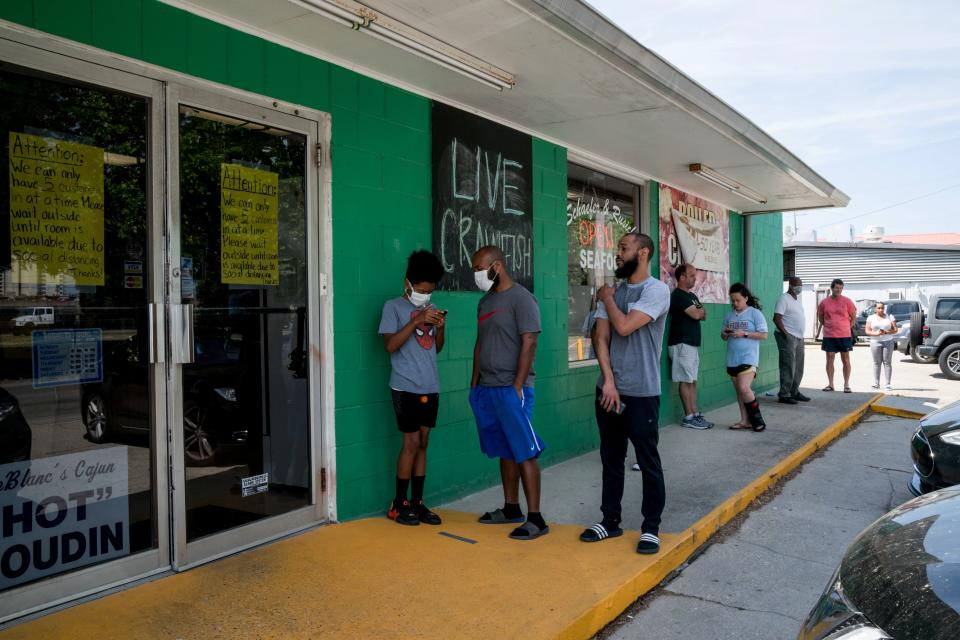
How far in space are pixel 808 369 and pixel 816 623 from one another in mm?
18236

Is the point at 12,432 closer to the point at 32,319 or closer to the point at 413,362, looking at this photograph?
the point at 32,319

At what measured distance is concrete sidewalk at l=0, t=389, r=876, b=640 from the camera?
3377 millimetres

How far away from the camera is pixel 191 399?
411 cm

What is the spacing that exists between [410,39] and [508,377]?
2239 millimetres

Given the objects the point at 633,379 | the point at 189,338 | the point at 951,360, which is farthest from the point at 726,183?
the point at 951,360

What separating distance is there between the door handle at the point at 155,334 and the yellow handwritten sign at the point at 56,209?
304mm

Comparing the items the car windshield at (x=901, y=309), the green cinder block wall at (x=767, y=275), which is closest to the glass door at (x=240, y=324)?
the green cinder block wall at (x=767, y=275)

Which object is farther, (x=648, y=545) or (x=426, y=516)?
(x=426, y=516)

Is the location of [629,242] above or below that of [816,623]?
above

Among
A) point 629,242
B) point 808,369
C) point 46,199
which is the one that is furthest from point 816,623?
point 808,369

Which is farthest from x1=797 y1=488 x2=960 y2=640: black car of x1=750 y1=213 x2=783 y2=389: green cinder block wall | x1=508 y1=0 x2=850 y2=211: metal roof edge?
x1=750 y1=213 x2=783 y2=389: green cinder block wall

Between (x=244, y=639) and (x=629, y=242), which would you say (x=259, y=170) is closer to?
(x=629, y=242)

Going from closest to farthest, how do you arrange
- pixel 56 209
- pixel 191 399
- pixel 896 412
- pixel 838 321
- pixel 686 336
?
pixel 56 209, pixel 191 399, pixel 686 336, pixel 896 412, pixel 838 321

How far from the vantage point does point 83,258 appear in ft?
11.7
